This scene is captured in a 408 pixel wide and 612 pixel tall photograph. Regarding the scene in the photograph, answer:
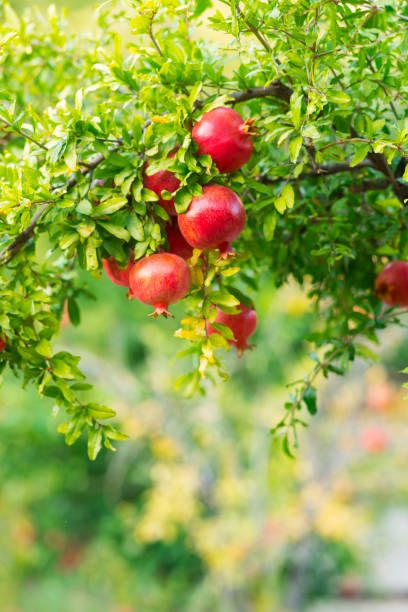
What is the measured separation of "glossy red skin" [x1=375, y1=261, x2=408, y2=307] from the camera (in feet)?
2.37

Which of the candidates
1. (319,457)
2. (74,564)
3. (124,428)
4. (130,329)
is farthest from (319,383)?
(74,564)

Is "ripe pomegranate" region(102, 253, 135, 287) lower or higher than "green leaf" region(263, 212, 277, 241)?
higher

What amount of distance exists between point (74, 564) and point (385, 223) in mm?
3325

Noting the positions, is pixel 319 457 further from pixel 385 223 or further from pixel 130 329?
pixel 385 223

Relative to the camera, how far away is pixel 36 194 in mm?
546

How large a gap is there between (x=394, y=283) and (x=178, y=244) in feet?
0.85

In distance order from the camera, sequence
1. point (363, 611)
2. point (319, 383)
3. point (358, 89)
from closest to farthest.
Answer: point (358, 89) < point (319, 383) < point (363, 611)

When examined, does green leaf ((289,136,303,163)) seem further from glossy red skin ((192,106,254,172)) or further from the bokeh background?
the bokeh background

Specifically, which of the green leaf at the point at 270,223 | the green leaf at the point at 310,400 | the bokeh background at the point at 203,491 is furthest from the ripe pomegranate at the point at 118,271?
the bokeh background at the point at 203,491

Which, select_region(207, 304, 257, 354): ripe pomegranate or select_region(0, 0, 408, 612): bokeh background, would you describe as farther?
select_region(0, 0, 408, 612): bokeh background

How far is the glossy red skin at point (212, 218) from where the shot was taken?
0.52 metres

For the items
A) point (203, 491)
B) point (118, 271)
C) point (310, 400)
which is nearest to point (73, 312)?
point (118, 271)

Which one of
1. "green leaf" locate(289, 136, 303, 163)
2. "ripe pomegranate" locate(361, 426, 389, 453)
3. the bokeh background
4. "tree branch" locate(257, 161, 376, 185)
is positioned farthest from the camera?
"ripe pomegranate" locate(361, 426, 389, 453)

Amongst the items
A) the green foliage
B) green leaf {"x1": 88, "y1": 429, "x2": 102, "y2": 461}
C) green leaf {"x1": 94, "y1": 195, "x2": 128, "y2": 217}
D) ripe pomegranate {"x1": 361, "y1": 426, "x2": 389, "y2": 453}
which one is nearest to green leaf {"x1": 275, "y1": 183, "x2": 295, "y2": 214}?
the green foliage
